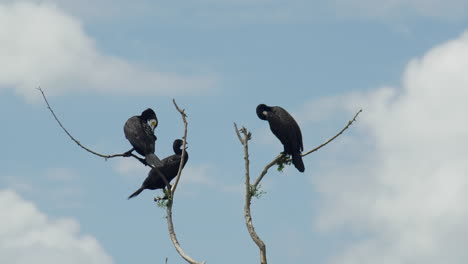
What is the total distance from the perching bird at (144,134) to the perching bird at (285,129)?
6.38 feet

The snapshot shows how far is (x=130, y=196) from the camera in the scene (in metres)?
15.3

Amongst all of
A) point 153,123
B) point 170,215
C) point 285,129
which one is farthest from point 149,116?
point 170,215

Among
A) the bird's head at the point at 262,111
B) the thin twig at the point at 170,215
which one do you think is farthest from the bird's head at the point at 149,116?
the thin twig at the point at 170,215

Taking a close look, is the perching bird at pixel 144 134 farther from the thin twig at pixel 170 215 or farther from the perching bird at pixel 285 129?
the thin twig at pixel 170 215

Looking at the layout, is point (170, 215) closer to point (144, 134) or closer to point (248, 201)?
point (248, 201)

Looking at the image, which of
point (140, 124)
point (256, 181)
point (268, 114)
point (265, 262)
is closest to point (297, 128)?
point (268, 114)

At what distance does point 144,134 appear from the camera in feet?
43.6

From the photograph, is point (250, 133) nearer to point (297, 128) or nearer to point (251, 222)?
point (251, 222)

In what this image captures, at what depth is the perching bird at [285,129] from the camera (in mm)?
12992

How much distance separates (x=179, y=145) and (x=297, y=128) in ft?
10.3

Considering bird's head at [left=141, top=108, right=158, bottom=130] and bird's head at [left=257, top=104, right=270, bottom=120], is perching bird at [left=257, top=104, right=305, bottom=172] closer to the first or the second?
bird's head at [left=257, top=104, right=270, bottom=120]

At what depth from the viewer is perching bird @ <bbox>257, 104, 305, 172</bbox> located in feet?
42.6

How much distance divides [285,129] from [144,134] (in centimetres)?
238

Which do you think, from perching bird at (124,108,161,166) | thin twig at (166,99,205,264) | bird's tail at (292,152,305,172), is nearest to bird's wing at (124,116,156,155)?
perching bird at (124,108,161,166)
